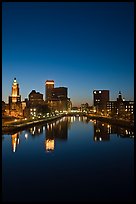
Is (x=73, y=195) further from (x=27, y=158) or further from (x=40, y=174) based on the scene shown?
(x=27, y=158)

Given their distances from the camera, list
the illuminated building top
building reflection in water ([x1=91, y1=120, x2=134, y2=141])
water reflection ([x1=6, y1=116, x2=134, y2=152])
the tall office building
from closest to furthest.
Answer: water reflection ([x1=6, y1=116, x2=134, y2=152]) → building reflection in water ([x1=91, y1=120, x2=134, y2=141]) → the tall office building → the illuminated building top

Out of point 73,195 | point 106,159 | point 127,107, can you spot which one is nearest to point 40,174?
point 73,195

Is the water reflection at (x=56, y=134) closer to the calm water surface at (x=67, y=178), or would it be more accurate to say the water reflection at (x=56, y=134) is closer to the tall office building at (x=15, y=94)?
the calm water surface at (x=67, y=178)

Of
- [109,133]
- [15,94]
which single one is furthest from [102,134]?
[15,94]

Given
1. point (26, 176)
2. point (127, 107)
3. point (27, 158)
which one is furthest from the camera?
point (127, 107)

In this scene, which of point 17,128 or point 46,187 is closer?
point 46,187

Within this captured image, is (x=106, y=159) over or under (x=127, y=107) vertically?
under

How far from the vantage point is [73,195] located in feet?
28.4

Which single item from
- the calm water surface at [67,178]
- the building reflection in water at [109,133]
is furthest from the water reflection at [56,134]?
the calm water surface at [67,178]

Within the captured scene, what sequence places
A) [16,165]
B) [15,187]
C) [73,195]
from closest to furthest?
[73,195], [15,187], [16,165]

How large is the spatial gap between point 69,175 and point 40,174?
1.42m

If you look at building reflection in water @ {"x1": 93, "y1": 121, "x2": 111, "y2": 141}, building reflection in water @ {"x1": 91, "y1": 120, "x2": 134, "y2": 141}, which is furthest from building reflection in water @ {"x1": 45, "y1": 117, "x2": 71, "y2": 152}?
building reflection in water @ {"x1": 91, "y1": 120, "x2": 134, "y2": 141}

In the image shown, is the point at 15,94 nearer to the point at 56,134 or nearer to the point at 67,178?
the point at 56,134

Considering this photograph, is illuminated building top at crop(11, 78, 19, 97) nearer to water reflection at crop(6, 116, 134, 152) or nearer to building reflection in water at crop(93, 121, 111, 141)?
water reflection at crop(6, 116, 134, 152)
